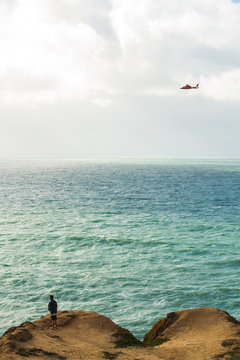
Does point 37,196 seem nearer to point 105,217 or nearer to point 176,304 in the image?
point 105,217

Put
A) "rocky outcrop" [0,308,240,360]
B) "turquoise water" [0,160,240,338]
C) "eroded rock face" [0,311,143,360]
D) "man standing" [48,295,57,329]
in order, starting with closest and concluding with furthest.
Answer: "eroded rock face" [0,311,143,360]
"rocky outcrop" [0,308,240,360]
"man standing" [48,295,57,329]
"turquoise water" [0,160,240,338]

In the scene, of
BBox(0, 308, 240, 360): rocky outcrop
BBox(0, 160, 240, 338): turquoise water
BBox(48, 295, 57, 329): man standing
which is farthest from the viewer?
BBox(0, 160, 240, 338): turquoise water

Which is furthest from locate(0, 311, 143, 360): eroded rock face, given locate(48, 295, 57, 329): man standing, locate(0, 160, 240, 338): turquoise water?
locate(0, 160, 240, 338): turquoise water

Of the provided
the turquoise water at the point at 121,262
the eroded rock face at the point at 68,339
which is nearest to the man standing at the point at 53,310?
the eroded rock face at the point at 68,339

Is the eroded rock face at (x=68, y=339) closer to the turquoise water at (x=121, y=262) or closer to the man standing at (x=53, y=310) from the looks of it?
the man standing at (x=53, y=310)

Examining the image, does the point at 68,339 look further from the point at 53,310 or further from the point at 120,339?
the point at 120,339

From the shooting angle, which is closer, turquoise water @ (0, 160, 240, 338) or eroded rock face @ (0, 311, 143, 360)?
eroded rock face @ (0, 311, 143, 360)

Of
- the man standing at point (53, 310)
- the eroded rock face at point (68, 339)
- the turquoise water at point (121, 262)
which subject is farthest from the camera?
the turquoise water at point (121, 262)

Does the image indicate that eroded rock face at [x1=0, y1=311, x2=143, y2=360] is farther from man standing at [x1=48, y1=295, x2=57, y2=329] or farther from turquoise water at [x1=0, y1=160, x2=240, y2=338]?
turquoise water at [x1=0, y1=160, x2=240, y2=338]

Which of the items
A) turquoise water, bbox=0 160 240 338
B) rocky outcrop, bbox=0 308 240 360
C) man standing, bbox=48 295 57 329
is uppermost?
man standing, bbox=48 295 57 329
